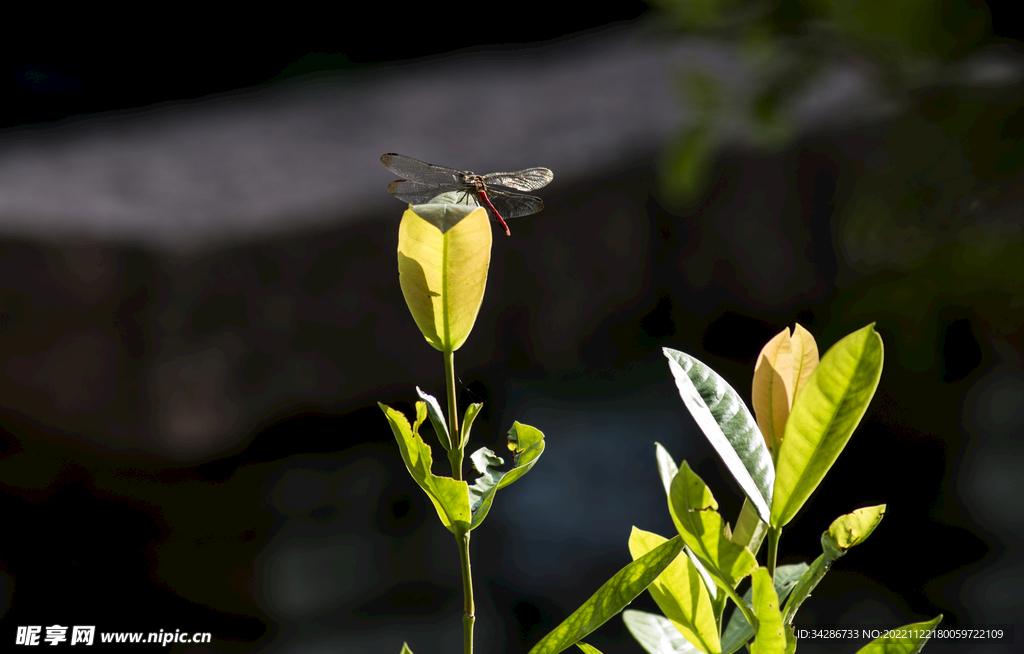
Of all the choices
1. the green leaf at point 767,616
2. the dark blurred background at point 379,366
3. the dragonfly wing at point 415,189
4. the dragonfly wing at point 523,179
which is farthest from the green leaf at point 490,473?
the dark blurred background at point 379,366

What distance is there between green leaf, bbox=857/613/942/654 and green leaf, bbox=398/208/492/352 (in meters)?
0.27

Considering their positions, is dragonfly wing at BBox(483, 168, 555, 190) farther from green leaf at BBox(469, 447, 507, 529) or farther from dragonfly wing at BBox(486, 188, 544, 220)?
green leaf at BBox(469, 447, 507, 529)

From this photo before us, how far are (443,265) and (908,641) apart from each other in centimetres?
31

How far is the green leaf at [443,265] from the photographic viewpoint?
317mm

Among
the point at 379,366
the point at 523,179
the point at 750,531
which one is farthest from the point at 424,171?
the point at 379,366

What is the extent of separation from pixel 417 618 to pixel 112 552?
40.2 inches

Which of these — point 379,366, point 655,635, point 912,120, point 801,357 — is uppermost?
point 912,120

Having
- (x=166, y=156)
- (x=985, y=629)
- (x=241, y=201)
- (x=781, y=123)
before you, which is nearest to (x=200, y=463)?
(x=241, y=201)

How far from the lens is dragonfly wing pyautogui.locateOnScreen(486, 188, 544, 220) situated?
0.62 m

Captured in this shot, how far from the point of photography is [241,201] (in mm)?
2127

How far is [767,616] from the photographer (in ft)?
0.90

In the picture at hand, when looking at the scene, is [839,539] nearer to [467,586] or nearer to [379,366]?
[467,586]

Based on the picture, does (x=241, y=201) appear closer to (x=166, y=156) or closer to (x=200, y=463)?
(x=166, y=156)

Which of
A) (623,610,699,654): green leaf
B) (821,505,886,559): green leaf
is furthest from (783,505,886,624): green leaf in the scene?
(623,610,699,654): green leaf
